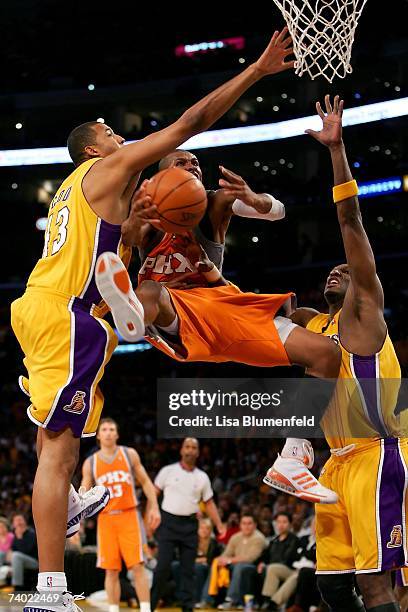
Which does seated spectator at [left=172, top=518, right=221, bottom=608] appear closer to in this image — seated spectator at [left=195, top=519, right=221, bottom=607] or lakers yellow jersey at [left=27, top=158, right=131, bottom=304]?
seated spectator at [left=195, top=519, right=221, bottom=607]

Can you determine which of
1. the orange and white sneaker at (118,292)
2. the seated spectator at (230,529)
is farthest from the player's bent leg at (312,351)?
the seated spectator at (230,529)

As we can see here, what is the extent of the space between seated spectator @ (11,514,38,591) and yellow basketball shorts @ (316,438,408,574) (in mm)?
6299

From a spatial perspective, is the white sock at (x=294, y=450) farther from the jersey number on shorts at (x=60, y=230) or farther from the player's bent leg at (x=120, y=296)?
the jersey number on shorts at (x=60, y=230)

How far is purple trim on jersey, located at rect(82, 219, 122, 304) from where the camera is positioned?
452 centimetres

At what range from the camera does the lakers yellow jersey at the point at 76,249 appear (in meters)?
4.49

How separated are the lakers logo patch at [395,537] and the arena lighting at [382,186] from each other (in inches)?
627

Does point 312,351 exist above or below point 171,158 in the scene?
below

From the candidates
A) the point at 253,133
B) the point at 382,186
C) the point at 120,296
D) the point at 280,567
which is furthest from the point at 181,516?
the point at 253,133

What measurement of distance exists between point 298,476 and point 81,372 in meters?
1.69

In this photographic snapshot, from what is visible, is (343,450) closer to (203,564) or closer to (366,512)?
(366,512)

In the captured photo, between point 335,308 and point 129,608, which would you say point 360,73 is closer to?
point 129,608

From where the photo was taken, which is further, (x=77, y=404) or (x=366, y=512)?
(x=366, y=512)

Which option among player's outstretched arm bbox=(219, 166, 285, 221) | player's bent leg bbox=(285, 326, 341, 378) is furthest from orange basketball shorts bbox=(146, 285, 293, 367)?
player's outstretched arm bbox=(219, 166, 285, 221)

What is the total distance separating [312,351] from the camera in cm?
500
